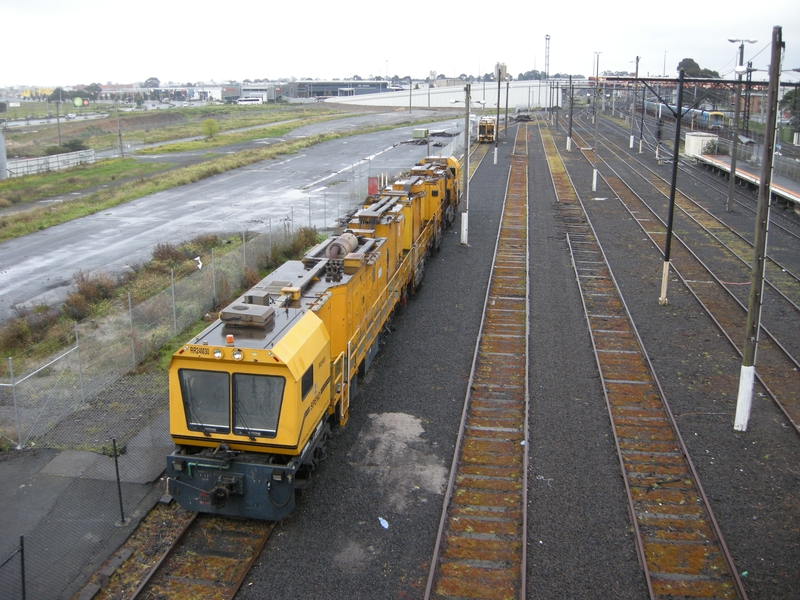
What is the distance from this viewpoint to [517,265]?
2716cm

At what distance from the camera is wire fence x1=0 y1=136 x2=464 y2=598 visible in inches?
413

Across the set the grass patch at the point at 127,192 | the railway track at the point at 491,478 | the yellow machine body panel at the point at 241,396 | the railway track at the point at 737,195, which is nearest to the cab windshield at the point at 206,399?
the yellow machine body panel at the point at 241,396

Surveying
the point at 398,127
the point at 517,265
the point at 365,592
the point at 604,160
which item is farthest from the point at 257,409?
the point at 398,127

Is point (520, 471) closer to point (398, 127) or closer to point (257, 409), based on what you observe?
point (257, 409)

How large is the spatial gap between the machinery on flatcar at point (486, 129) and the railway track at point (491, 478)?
52.8 m

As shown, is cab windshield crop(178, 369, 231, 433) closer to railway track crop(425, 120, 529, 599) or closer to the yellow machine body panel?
the yellow machine body panel

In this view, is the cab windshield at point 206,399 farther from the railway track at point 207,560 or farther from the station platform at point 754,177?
the station platform at point 754,177

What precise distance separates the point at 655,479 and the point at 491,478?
117 inches

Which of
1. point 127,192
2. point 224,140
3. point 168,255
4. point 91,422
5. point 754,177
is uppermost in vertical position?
point 224,140

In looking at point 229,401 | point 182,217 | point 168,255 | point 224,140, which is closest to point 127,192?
point 182,217

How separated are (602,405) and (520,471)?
3542mm

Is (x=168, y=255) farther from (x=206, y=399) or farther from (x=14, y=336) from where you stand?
(x=206, y=399)

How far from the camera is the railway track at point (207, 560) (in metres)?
9.77

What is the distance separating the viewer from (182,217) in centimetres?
3716
